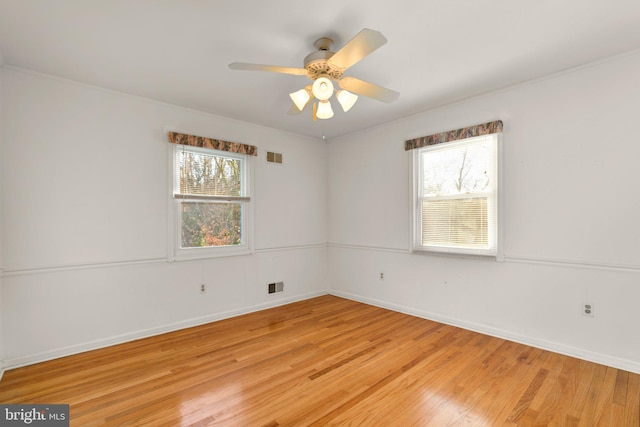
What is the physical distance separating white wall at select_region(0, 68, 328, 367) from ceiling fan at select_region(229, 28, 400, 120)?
1.92 meters

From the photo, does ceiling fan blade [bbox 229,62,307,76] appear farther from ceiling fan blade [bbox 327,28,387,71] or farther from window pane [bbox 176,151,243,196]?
window pane [bbox 176,151,243,196]

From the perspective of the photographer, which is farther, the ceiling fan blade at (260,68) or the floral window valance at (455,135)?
the floral window valance at (455,135)

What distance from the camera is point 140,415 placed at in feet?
6.44

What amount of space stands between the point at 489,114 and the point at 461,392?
277cm

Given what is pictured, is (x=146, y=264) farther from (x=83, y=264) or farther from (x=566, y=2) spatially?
(x=566, y=2)

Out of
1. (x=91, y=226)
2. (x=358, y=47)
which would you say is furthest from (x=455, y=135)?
(x=91, y=226)

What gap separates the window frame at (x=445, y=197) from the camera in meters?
3.20

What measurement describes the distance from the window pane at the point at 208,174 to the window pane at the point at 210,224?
0.57 ft

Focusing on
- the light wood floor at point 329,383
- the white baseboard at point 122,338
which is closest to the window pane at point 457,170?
the light wood floor at point 329,383

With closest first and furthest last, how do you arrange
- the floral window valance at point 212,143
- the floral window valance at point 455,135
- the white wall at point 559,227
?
the white wall at point 559,227 → the floral window valance at point 455,135 → the floral window valance at point 212,143

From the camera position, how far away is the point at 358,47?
1.83 m

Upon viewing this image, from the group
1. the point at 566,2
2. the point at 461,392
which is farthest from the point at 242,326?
the point at 566,2
